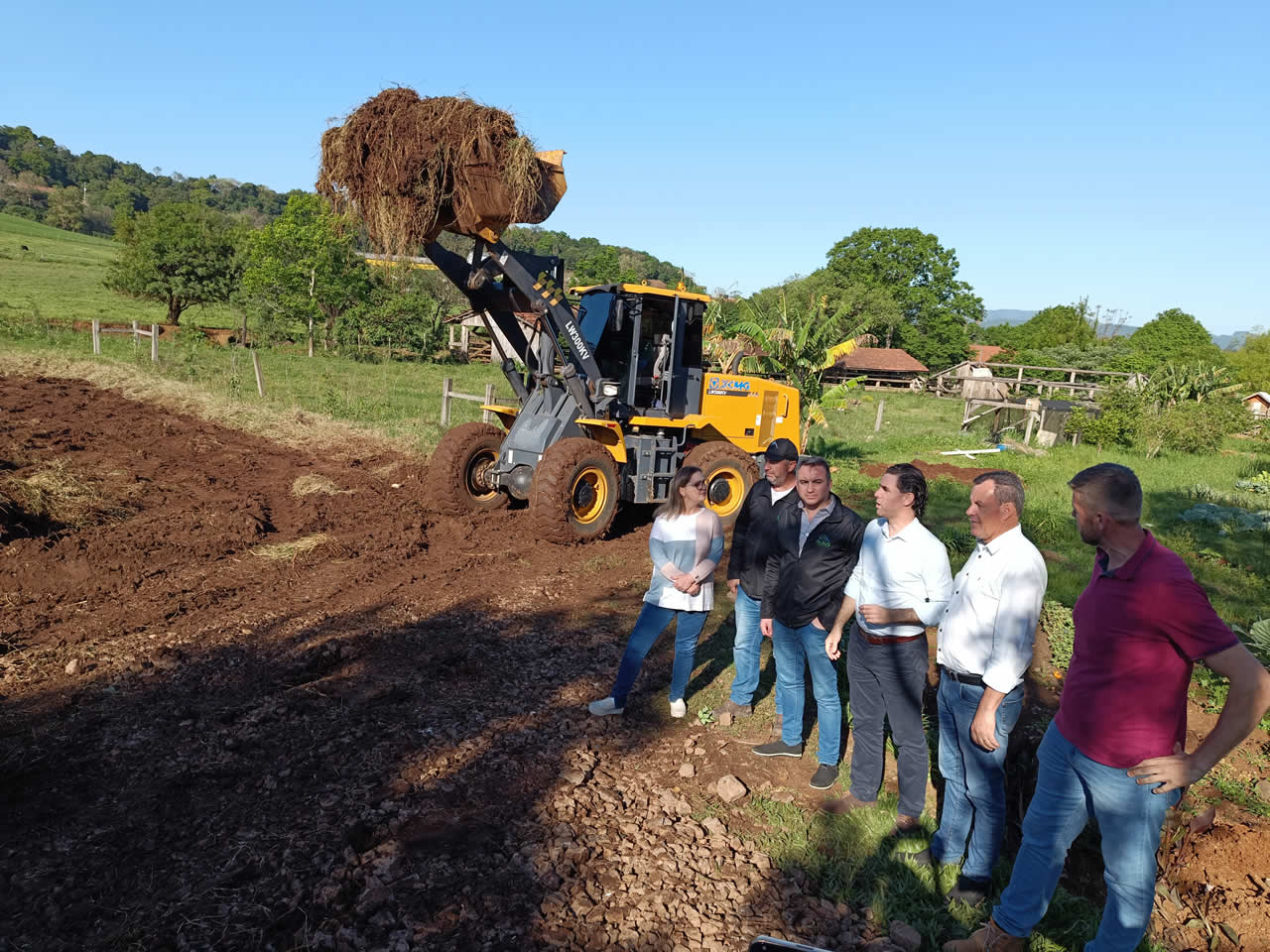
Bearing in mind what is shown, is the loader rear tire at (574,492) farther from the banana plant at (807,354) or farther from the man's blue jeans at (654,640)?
the banana plant at (807,354)

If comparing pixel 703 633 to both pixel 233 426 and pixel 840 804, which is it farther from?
pixel 233 426

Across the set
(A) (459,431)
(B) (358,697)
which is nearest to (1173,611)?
(B) (358,697)

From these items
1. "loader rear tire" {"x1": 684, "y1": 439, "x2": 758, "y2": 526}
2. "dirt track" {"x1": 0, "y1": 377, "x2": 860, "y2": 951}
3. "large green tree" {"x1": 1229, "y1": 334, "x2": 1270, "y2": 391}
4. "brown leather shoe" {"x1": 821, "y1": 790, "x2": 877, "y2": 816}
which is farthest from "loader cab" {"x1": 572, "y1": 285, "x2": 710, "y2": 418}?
"large green tree" {"x1": 1229, "y1": 334, "x2": 1270, "y2": 391}

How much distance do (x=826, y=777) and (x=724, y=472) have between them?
5558mm

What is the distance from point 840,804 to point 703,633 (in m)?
2.46

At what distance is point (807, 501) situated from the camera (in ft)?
13.3

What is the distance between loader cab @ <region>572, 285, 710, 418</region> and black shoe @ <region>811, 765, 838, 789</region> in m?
5.21

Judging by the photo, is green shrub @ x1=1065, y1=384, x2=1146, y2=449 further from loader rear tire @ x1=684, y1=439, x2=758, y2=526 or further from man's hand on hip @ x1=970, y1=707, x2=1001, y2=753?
man's hand on hip @ x1=970, y1=707, x2=1001, y2=753

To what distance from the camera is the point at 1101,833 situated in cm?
269

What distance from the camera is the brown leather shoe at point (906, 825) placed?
3.78 metres

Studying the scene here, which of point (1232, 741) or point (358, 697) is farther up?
point (1232, 741)

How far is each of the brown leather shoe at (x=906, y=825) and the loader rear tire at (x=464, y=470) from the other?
6236 mm

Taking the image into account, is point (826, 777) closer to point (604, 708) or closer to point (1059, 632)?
point (604, 708)

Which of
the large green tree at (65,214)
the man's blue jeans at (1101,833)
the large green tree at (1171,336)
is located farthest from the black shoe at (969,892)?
the large green tree at (65,214)
